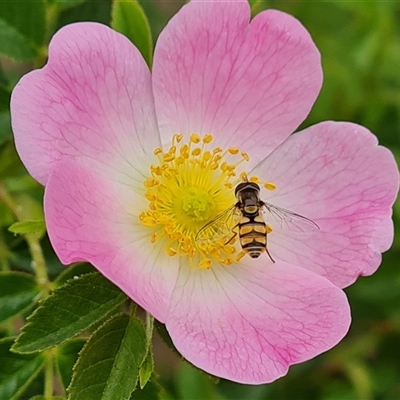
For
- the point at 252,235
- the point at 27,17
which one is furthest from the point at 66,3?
the point at 252,235

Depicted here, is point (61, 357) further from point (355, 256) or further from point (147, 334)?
point (355, 256)

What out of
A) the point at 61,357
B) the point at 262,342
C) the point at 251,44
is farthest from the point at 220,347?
the point at 251,44

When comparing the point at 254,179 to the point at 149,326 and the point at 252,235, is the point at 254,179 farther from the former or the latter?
the point at 149,326

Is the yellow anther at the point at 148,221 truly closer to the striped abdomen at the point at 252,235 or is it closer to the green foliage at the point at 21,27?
the striped abdomen at the point at 252,235

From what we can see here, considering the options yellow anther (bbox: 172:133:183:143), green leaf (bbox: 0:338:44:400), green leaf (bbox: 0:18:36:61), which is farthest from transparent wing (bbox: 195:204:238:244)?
green leaf (bbox: 0:18:36:61)

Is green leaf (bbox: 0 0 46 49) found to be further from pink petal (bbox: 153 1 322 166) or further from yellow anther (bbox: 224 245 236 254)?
yellow anther (bbox: 224 245 236 254)

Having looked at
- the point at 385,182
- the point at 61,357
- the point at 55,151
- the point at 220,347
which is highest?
the point at 55,151

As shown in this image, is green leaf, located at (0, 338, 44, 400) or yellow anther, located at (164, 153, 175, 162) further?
yellow anther, located at (164, 153, 175, 162)
